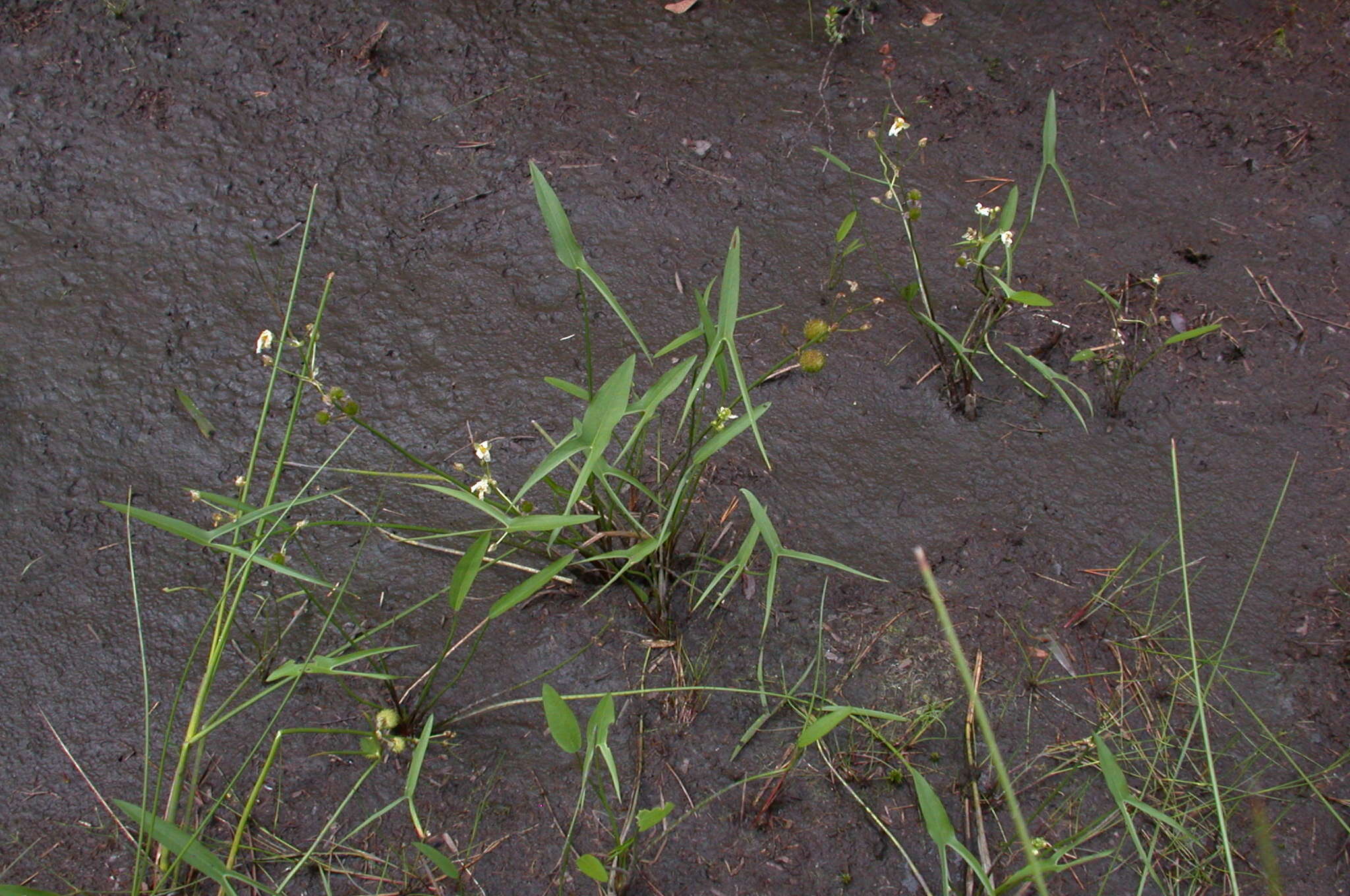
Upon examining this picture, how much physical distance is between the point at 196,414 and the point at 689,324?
3.17 ft

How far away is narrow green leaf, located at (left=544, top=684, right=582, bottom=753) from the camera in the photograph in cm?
119

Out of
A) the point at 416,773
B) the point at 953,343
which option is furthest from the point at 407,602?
the point at 953,343

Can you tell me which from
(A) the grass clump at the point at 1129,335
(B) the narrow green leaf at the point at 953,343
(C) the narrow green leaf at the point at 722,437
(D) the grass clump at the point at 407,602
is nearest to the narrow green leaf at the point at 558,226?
(D) the grass clump at the point at 407,602

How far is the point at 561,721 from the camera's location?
3.95 ft

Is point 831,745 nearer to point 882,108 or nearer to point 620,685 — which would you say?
point 620,685

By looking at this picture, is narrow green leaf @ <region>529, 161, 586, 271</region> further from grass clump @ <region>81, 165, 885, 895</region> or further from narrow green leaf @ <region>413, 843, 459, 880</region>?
narrow green leaf @ <region>413, 843, 459, 880</region>

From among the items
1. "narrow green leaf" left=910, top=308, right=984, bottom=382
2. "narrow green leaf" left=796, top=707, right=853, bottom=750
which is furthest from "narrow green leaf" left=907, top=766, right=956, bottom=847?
"narrow green leaf" left=910, top=308, right=984, bottom=382

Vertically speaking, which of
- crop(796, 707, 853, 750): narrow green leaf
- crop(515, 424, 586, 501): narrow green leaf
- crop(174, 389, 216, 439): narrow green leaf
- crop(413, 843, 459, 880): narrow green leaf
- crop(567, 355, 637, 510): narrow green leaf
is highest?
crop(567, 355, 637, 510): narrow green leaf

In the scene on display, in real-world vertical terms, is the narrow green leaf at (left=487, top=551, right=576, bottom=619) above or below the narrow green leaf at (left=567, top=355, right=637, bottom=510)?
below

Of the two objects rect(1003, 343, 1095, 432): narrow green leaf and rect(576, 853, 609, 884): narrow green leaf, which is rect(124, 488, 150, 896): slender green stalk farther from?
rect(1003, 343, 1095, 432): narrow green leaf

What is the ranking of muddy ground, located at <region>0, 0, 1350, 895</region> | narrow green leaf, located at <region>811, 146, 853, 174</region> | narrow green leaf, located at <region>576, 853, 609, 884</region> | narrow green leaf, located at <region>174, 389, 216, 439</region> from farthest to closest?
narrow green leaf, located at <region>174, 389, 216, 439</region>, narrow green leaf, located at <region>811, 146, 853, 174</region>, muddy ground, located at <region>0, 0, 1350, 895</region>, narrow green leaf, located at <region>576, 853, 609, 884</region>

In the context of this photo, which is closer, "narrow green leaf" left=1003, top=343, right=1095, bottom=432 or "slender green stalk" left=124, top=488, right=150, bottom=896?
"slender green stalk" left=124, top=488, right=150, bottom=896

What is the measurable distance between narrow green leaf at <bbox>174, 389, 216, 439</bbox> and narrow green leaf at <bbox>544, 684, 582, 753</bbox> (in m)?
1.01

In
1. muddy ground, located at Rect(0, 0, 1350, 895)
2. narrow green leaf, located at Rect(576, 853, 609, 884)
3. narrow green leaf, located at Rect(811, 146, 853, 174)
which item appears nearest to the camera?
narrow green leaf, located at Rect(576, 853, 609, 884)
